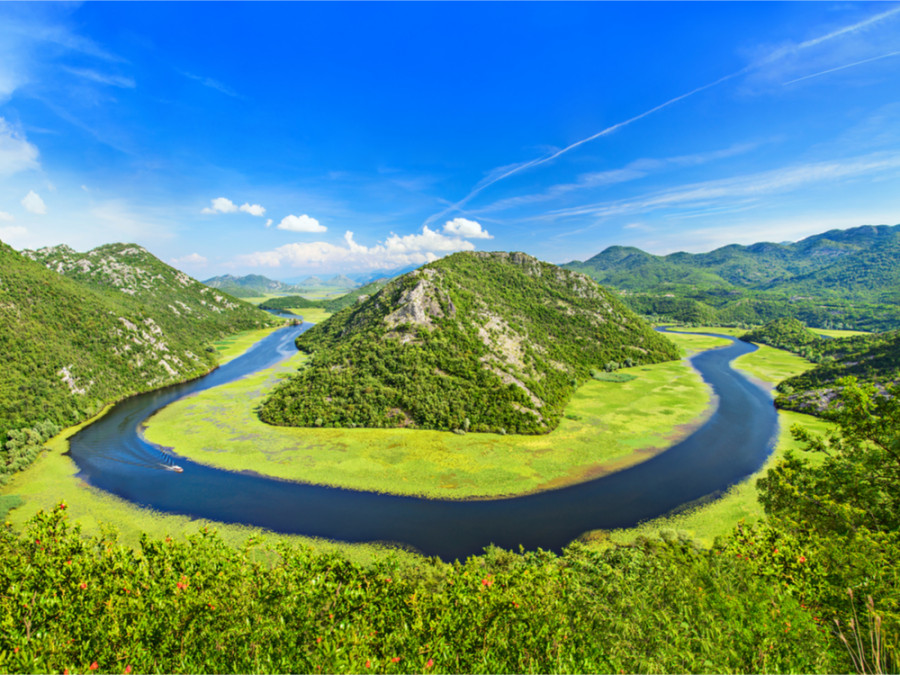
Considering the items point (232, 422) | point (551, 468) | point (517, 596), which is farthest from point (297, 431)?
point (517, 596)

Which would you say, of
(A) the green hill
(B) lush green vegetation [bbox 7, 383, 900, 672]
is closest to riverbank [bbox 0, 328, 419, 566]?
(B) lush green vegetation [bbox 7, 383, 900, 672]

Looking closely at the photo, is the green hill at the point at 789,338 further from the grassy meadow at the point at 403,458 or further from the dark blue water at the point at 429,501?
the dark blue water at the point at 429,501

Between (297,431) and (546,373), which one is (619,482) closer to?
(546,373)

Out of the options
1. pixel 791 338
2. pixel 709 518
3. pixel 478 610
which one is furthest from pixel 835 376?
pixel 478 610

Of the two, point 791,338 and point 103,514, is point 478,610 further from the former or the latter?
point 791,338

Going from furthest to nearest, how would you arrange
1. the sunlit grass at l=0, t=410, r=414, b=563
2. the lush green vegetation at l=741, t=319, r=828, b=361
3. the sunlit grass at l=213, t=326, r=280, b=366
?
the sunlit grass at l=213, t=326, r=280, b=366, the lush green vegetation at l=741, t=319, r=828, b=361, the sunlit grass at l=0, t=410, r=414, b=563

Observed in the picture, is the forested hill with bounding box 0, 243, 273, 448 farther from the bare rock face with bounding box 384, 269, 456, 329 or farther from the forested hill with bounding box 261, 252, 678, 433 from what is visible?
the bare rock face with bounding box 384, 269, 456, 329
